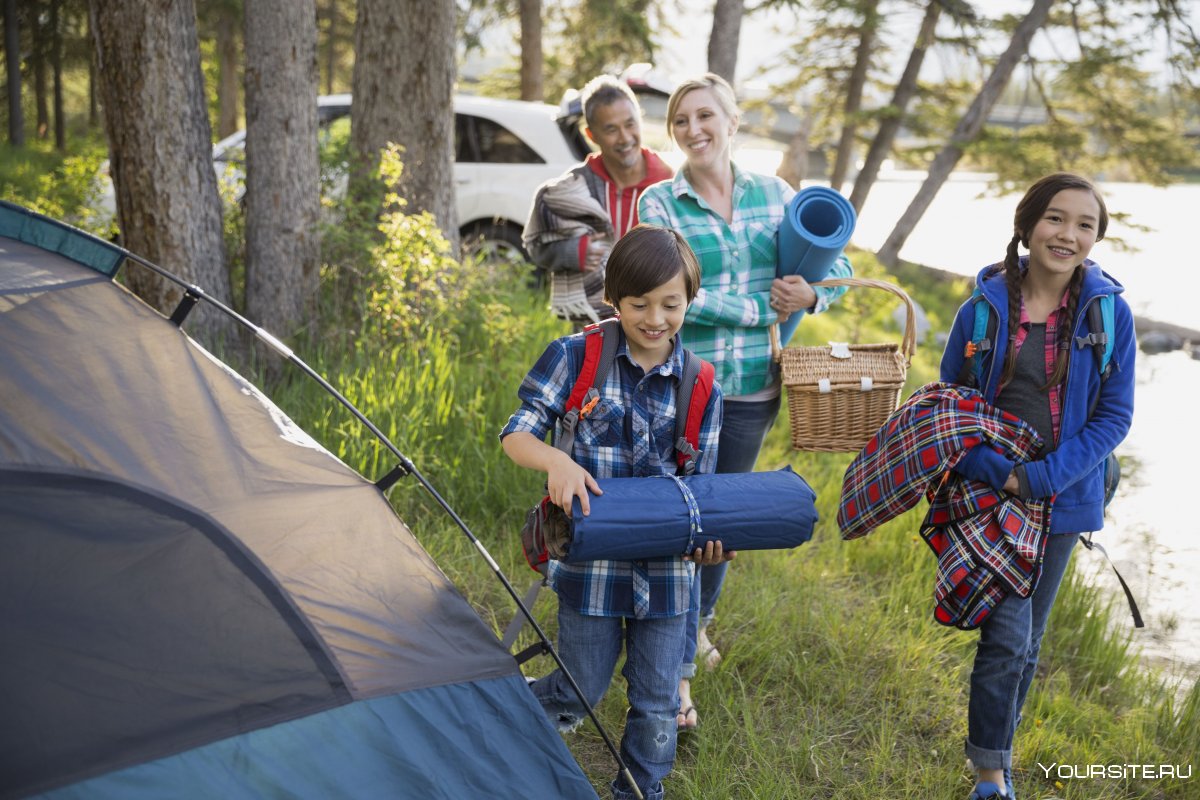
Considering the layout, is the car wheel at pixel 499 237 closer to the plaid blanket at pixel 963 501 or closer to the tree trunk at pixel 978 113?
the plaid blanket at pixel 963 501

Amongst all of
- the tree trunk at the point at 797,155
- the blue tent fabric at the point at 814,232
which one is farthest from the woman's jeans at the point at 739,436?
the tree trunk at the point at 797,155

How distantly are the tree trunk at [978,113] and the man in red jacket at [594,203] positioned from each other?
30.1ft

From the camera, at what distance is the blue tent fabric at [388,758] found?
70.9 inches

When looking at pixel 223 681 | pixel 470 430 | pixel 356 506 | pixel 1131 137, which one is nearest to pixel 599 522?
pixel 356 506

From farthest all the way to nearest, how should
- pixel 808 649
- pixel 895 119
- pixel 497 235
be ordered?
pixel 895 119
pixel 497 235
pixel 808 649

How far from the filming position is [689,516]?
2.05 metres

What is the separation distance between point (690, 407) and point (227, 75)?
50.2ft

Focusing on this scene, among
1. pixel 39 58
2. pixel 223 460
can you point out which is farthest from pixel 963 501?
pixel 39 58

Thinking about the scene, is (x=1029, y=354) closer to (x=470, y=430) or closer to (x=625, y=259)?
(x=625, y=259)

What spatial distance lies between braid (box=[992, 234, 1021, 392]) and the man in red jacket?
42.1 inches

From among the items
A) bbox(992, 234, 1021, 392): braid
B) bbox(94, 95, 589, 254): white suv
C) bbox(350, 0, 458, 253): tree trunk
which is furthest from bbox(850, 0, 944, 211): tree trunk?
bbox(992, 234, 1021, 392): braid

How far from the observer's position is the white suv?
708 centimetres

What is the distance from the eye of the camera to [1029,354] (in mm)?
2506

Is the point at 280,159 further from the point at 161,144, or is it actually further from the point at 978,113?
the point at 978,113
